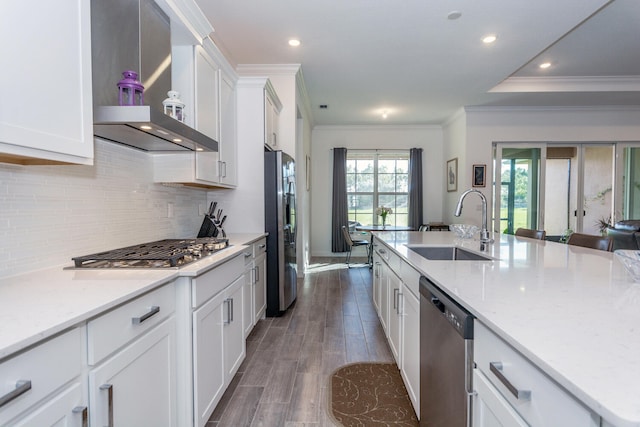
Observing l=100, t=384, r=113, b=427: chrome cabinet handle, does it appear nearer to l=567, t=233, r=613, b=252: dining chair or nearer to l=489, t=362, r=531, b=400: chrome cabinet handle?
l=489, t=362, r=531, b=400: chrome cabinet handle

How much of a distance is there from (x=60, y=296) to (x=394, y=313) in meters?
1.79

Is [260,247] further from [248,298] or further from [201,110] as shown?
[201,110]

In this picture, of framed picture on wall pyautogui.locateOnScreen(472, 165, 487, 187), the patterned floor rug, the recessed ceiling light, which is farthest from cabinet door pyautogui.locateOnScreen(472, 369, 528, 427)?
framed picture on wall pyautogui.locateOnScreen(472, 165, 487, 187)

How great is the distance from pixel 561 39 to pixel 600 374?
13.9 ft

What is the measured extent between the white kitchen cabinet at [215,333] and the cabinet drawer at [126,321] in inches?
6.5

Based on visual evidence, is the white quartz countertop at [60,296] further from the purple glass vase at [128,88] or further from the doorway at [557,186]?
the doorway at [557,186]

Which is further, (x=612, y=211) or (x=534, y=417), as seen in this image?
(x=612, y=211)

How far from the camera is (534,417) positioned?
2.20 feet

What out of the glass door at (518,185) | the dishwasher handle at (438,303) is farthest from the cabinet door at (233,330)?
the glass door at (518,185)

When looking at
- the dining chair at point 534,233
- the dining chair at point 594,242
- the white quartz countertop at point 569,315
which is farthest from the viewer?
the dining chair at point 534,233

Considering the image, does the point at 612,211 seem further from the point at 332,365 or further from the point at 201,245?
the point at 201,245

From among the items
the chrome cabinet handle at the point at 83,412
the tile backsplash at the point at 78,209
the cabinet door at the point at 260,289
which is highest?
the tile backsplash at the point at 78,209

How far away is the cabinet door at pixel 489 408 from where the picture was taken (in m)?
0.75

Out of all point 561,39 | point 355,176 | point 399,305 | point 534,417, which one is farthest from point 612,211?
point 534,417
